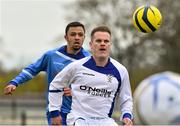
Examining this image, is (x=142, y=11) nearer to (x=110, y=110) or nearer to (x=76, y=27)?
(x=76, y=27)

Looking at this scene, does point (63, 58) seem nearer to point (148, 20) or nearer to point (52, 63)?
point (52, 63)

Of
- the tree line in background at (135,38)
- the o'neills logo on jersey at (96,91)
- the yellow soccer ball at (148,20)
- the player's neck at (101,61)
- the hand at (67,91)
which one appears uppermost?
the yellow soccer ball at (148,20)

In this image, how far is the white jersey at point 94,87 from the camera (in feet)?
25.0

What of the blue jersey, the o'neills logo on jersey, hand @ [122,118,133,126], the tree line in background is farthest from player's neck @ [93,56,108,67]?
the tree line in background

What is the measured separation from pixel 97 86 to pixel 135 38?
109ft

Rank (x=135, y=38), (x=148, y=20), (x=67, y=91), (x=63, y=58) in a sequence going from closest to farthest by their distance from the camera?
(x=67, y=91), (x=148, y=20), (x=63, y=58), (x=135, y=38)

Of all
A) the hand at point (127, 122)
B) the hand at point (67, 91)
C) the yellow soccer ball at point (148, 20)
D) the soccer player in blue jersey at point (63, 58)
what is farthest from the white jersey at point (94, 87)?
the yellow soccer ball at point (148, 20)

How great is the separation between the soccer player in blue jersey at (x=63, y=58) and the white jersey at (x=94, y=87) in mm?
1075

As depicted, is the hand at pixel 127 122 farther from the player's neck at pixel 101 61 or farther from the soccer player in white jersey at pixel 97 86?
the player's neck at pixel 101 61

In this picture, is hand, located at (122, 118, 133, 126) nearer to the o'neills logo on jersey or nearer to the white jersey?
the white jersey

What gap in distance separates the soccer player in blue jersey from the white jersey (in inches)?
42.3

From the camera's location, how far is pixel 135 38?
4069 cm

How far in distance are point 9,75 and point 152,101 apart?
20.2m

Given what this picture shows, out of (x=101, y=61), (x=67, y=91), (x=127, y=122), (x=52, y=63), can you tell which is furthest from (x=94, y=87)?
(x=52, y=63)
